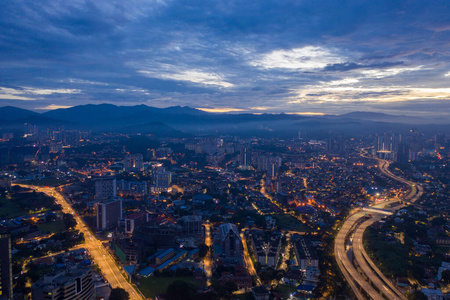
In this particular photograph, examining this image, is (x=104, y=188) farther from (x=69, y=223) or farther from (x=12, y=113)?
(x=12, y=113)

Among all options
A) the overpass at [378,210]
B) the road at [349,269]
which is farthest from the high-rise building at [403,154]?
the road at [349,269]

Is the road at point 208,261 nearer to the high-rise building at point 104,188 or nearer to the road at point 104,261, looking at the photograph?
the road at point 104,261

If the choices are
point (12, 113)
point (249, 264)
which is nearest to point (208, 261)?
point (249, 264)

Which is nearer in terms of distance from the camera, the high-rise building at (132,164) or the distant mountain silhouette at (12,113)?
the high-rise building at (132,164)

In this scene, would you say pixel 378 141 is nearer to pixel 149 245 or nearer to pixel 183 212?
pixel 183 212

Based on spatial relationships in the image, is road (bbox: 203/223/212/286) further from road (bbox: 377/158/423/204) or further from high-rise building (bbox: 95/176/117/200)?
road (bbox: 377/158/423/204)

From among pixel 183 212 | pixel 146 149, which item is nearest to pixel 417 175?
pixel 183 212

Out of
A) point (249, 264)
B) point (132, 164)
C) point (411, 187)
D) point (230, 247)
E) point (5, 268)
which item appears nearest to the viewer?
point (5, 268)
